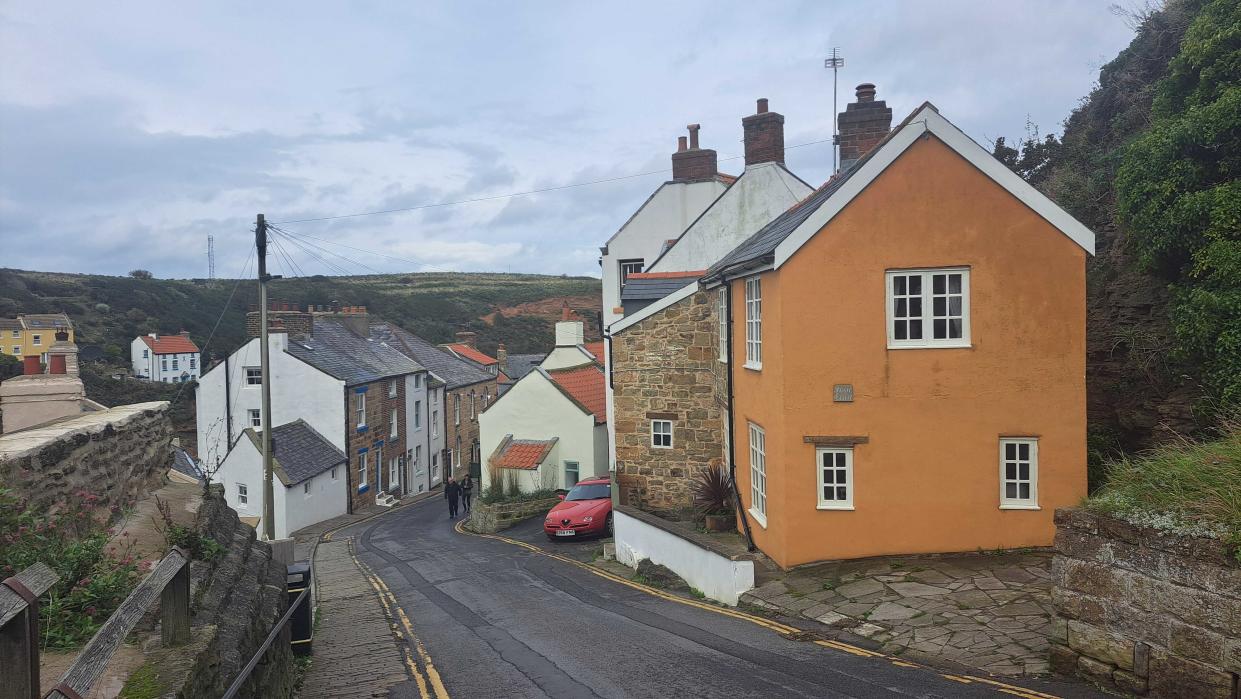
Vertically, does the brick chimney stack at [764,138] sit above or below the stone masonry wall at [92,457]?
above

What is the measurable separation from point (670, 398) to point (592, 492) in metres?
6.44

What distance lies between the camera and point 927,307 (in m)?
13.0

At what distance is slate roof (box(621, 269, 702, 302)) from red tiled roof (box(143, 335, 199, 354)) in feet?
176

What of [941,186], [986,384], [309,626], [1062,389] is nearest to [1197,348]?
[1062,389]

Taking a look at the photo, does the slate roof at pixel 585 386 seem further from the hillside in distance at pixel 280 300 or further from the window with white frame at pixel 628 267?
the hillside in distance at pixel 280 300

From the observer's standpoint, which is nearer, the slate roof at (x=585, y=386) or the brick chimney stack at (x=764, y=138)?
the brick chimney stack at (x=764, y=138)

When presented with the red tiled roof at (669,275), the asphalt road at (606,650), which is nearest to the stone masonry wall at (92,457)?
the asphalt road at (606,650)

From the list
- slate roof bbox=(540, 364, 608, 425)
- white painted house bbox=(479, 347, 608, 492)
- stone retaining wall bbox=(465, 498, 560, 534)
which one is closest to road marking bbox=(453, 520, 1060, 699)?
stone retaining wall bbox=(465, 498, 560, 534)

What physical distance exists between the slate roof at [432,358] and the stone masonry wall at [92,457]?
116ft

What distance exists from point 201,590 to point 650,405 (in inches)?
546

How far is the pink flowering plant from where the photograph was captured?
532 cm

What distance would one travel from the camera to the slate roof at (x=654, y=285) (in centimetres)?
2278

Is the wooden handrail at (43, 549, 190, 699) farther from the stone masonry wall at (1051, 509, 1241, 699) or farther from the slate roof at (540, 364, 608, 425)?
the slate roof at (540, 364, 608, 425)

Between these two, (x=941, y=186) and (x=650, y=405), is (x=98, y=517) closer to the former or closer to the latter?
(x=941, y=186)
